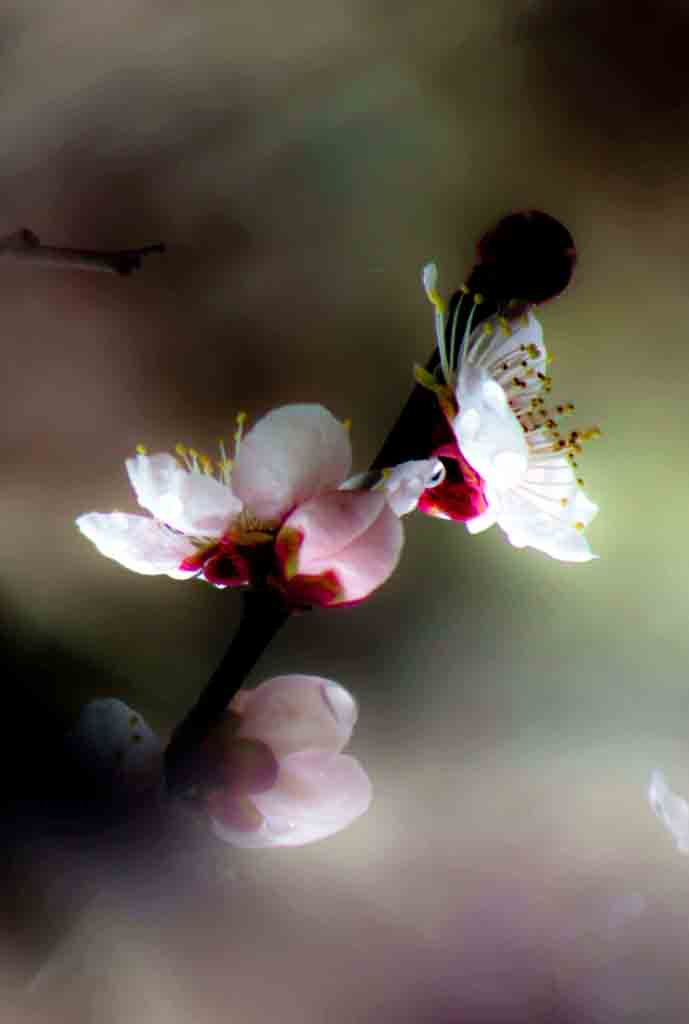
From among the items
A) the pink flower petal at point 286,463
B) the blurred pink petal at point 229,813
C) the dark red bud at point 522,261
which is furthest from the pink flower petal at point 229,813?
the dark red bud at point 522,261

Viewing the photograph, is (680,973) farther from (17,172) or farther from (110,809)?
(17,172)

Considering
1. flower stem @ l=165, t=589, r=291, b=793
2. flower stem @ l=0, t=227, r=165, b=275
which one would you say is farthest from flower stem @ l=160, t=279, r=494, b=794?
flower stem @ l=0, t=227, r=165, b=275

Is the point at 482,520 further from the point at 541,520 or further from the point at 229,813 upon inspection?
the point at 229,813

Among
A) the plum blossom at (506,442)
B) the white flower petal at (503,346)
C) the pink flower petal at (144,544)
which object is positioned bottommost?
the pink flower petal at (144,544)

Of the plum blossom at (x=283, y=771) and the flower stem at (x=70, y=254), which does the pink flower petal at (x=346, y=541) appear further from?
the flower stem at (x=70, y=254)

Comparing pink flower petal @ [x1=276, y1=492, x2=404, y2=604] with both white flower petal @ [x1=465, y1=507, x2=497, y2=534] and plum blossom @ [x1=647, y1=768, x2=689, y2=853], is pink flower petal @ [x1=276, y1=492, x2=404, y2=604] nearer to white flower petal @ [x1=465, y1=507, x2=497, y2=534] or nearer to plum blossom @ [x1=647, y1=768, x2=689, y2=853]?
white flower petal @ [x1=465, y1=507, x2=497, y2=534]

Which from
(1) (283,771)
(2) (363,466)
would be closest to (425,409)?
(2) (363,466)

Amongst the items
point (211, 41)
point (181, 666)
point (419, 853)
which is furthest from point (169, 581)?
point (211, 41)
